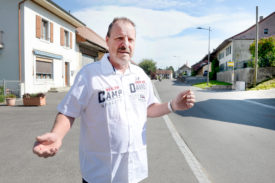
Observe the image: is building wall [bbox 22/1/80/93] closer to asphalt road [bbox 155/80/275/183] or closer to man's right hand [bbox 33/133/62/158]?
asphalt road [bbox 155/80/275/183]

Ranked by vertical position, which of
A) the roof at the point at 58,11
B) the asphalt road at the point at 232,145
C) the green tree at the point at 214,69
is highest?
the roof at the point at 58,11

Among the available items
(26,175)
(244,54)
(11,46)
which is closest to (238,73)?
(244,54)

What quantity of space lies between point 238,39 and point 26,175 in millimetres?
39369

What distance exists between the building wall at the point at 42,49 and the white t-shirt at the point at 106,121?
53.1 feet

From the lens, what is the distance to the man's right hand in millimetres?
1357

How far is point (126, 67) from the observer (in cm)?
191

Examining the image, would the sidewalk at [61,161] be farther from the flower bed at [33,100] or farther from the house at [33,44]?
the house at [33,44]

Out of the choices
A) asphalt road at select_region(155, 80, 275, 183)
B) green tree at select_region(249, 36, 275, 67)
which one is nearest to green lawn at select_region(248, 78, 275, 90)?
green tree at select_region(249, 36, 275, 67)

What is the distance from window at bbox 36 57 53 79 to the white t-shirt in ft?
58.0

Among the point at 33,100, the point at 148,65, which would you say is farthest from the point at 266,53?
the point at 148,65

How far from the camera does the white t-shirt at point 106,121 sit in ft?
5.54

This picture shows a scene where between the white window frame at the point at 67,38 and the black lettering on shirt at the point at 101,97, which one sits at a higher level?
the white window frame at the point at 67,38

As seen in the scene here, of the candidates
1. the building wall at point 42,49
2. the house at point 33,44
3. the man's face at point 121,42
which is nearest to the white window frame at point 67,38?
the building wall at point 42,49

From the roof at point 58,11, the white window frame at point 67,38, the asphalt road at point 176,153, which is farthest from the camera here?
the white window frame at point 67,38
